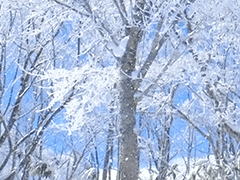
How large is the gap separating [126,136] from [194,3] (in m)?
2.88

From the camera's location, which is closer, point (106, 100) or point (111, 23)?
point (111, 23)

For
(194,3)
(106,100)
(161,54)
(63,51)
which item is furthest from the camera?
(161,54)

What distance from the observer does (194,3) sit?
17.7ft

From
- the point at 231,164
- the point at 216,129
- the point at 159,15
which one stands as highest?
the point at 159,15

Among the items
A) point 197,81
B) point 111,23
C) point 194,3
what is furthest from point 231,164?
point 111,23

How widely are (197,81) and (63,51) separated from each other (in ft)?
19.1

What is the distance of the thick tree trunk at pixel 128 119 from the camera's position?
474cm

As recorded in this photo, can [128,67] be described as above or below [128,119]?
above

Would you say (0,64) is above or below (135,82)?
above

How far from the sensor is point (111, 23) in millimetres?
5562

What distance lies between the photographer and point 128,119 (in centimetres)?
488

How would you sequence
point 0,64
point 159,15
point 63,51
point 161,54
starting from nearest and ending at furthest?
point 159,15 < point 0,64 < point 63,51 < point 161,54

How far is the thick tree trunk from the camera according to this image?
474 centimetres

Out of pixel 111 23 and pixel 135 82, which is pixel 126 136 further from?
pixel 111 23
